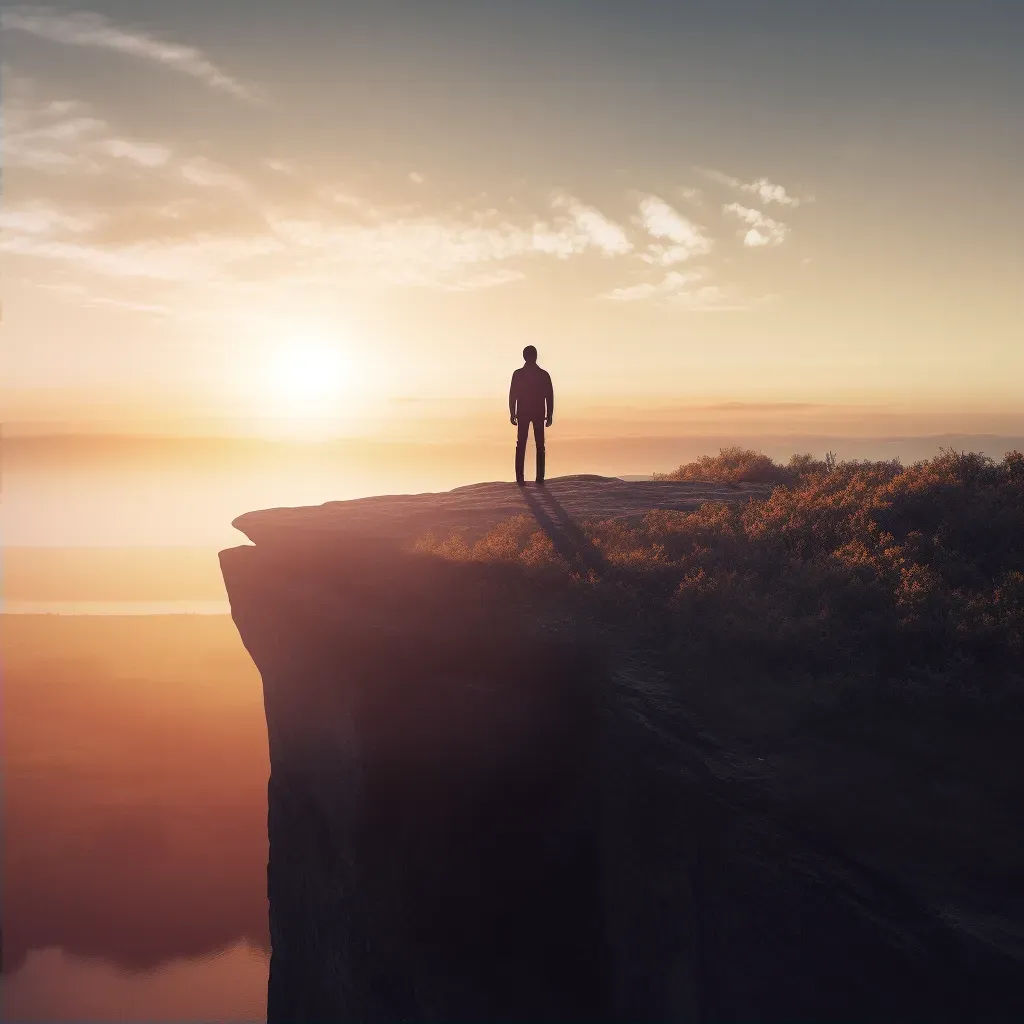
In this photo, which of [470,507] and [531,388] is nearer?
[470,507]

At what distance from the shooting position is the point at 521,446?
53.9 ft

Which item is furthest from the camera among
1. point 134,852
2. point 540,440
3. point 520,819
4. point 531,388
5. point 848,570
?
point 134,852

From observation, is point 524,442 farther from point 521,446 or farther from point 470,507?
point 470,507

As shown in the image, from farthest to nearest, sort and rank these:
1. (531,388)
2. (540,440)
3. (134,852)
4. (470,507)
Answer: (134,852) → (540,440) → (531,388) → (470,507)

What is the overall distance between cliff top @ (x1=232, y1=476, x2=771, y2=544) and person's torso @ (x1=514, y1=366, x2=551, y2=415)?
6.52 feet

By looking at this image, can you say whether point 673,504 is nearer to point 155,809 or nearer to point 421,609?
point 421,609

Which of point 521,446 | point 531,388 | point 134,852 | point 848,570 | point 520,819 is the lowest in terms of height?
point 134,852

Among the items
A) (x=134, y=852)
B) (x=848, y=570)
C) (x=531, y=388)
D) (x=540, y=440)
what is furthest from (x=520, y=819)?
(x=134, y=852)

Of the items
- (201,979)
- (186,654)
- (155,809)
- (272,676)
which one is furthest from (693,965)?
(186,654)

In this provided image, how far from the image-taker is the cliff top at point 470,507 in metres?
13.6

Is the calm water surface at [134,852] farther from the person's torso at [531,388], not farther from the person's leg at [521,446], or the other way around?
the person's torso at [531,388]

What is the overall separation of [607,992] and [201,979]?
34692 mm

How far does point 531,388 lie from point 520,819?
8928 mm

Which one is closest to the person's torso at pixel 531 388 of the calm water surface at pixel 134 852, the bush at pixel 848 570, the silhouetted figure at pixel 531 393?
the silhouetted figure at pixel 531 393
